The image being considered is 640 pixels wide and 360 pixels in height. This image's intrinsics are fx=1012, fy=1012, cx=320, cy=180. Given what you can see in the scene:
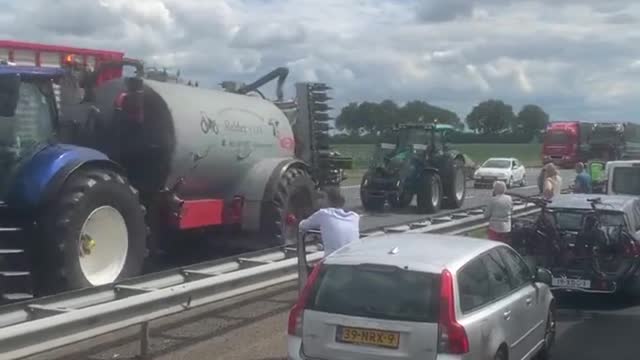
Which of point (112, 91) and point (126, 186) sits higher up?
point (112, 91)

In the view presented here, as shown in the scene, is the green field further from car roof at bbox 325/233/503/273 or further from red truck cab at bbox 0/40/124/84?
car roof at bbox 325/233/503/273

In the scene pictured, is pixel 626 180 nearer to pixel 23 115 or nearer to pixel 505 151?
pixel 23 115

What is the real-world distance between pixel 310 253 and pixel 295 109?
5226 mm

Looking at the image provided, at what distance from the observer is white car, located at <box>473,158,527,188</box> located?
154 feet

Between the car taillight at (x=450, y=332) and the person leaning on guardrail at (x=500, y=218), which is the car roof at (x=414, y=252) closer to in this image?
the car taillight at (x=450, y=332)

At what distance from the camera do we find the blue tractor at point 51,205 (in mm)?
10062

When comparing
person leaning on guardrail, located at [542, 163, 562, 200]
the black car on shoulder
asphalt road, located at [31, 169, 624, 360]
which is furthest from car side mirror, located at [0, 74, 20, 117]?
person leaning on guardrail, located at [542, 163, 562, 200]

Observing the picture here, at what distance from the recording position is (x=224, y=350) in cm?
932

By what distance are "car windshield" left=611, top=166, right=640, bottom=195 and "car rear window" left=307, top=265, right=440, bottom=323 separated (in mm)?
13476

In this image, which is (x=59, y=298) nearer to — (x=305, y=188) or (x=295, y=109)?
(x=305, y=188)

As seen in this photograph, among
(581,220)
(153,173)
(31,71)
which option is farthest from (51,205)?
(581,220)

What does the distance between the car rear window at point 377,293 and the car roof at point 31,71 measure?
4570 millimetres

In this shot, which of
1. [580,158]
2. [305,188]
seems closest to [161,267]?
[305,188]

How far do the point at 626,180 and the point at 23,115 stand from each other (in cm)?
1300
